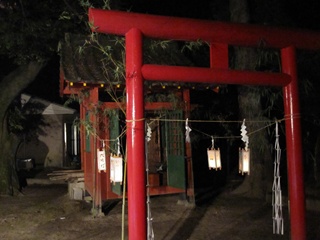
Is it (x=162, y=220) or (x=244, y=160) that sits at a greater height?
(x=244, y=160)

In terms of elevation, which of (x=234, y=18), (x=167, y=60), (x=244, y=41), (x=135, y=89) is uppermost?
(x=234, y=18)

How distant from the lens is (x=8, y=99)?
1291 centimetres

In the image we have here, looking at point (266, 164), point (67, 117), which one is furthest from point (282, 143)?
point (67, 117)

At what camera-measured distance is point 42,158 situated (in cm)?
1967

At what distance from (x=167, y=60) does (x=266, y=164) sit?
15.2 ft

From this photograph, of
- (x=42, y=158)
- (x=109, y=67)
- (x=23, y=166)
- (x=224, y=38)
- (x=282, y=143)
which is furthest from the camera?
(x=42, y=158)

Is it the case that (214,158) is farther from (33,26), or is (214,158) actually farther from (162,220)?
(33,26)

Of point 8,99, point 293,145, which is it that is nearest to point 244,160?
point 293,145

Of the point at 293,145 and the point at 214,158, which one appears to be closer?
the point at 293,145

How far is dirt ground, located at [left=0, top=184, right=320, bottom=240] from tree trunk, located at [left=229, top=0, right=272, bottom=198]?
711 millimetres

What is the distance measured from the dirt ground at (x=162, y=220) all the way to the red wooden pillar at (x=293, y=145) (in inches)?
55.7

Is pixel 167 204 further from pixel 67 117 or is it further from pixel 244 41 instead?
pixel 67 117

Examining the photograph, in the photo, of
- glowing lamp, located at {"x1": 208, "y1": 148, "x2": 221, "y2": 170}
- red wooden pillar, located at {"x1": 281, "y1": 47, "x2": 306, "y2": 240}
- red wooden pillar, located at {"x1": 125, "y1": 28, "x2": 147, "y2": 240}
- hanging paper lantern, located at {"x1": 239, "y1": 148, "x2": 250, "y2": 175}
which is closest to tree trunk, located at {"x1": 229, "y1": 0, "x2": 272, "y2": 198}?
glowing lamp, located at {"x1": 208, "y1": 148, "x2": 221, "y2": 170}

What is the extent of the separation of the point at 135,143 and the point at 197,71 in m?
1.43
